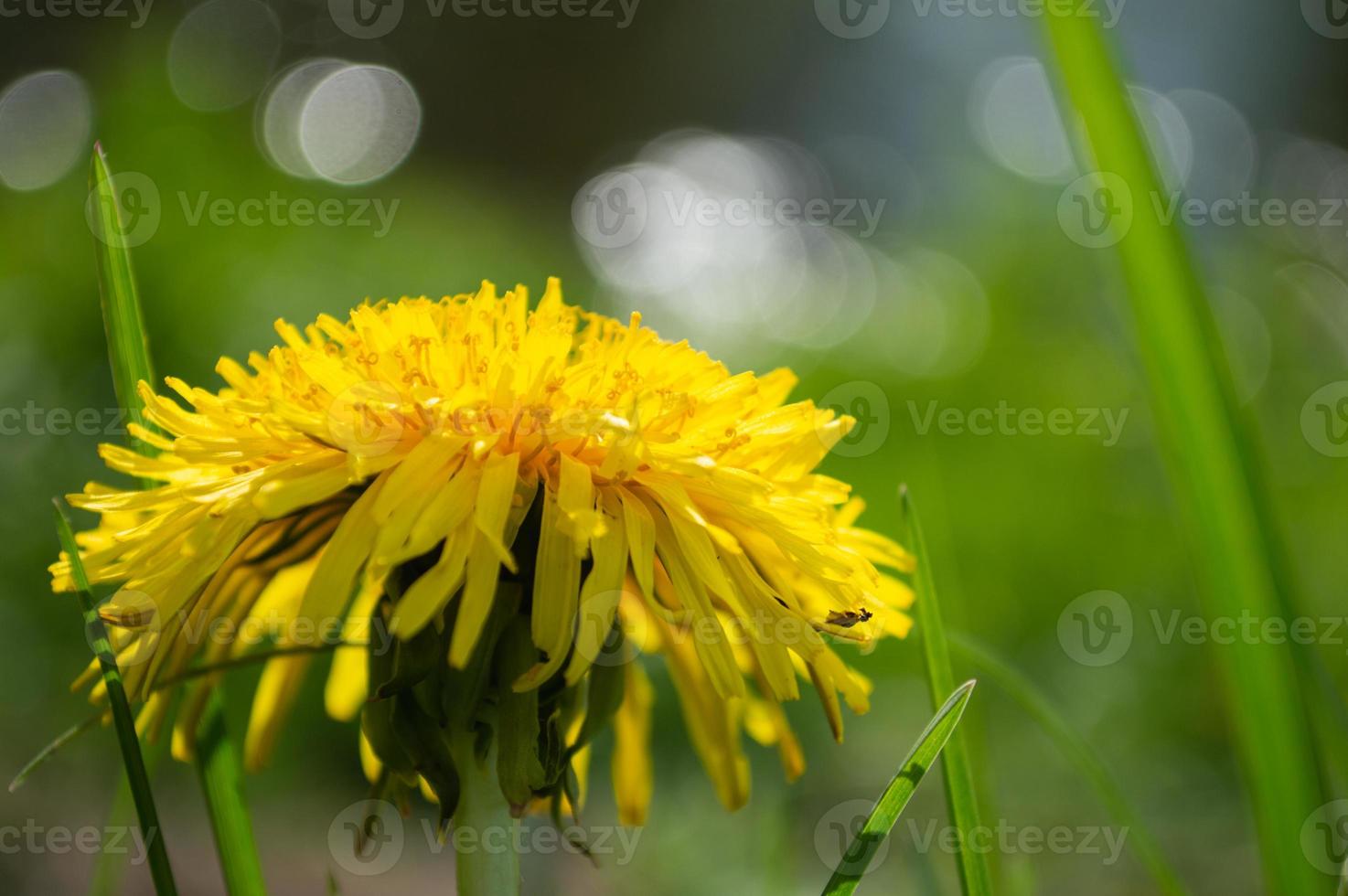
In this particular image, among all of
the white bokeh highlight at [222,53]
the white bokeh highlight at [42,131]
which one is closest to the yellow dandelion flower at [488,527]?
the white bokeh highlight at [42,131]

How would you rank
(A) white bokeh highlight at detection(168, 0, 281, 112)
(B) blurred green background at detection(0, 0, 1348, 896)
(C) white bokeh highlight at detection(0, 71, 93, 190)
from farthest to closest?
(A) white bokeh highlight at detection(168, 0, 281, 112), (C) white bokeh highlight at detection(0, 71, 93, 190), (B) blurred green background at detection(0, 0, 1348, 896)

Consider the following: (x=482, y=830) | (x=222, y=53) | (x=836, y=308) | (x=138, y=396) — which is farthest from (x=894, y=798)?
(x=222, y=53)

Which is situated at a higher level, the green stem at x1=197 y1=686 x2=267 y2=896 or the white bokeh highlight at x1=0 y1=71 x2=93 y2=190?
the white bokeh highlight at x1=0 y1=71 x2=93 y2=190

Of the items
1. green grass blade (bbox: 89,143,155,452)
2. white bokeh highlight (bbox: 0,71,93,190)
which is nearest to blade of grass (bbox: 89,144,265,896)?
green grass blade (bbox: 89,143,155,452)

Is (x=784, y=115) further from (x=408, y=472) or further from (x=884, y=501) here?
(x=408, y=472)

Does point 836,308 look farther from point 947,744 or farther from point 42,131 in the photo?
point 947,744

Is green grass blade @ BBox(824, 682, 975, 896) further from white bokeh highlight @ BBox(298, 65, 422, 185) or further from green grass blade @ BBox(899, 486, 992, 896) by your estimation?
white bokeh highlight @ BBox(298, 65, 422, 185)

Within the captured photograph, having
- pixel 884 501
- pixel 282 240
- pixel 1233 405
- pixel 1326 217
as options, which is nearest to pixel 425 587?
pixel 1233 405
